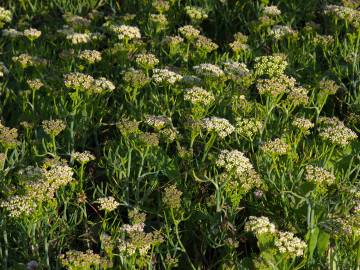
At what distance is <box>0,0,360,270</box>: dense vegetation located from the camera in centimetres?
433

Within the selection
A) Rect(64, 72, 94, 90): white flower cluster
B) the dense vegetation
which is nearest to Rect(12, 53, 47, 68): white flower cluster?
the dense vegetation

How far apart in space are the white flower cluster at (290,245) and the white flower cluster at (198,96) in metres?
1.63

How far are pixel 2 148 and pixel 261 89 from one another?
7.58 feet

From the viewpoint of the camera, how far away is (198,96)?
523cm

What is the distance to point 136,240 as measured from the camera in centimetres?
388

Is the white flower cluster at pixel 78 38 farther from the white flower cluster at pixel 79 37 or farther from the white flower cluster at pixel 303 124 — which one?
the white flower cluster at pixel 303 124

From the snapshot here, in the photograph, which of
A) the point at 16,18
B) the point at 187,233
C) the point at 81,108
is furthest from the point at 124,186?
the point at 16,18

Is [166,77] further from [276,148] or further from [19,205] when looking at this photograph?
[19,205]

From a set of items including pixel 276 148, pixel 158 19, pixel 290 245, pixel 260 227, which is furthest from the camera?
pixel 158 19

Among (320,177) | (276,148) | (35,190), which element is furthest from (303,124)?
(35,190)

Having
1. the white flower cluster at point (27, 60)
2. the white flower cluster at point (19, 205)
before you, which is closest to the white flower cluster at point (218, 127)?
the white flower cluster at point (19, 205)

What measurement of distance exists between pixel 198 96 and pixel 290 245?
5.82 feet

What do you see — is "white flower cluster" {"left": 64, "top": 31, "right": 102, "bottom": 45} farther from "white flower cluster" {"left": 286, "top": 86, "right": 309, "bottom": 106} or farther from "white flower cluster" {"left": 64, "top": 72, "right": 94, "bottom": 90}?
"white flower cluster" {"left": 286, "top": 86, "right": 309, "bottom": 106}

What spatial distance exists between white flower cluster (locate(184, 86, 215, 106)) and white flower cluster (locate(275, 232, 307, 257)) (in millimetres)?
1631
